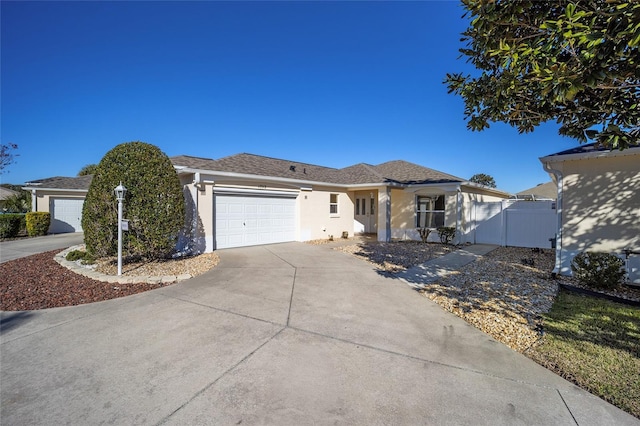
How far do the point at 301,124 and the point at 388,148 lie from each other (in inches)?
292

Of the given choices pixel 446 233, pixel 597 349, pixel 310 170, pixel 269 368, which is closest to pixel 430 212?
pixel 446 233

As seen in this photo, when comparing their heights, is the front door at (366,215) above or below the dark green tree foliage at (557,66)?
below

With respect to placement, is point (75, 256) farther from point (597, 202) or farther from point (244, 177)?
point (597, 202)

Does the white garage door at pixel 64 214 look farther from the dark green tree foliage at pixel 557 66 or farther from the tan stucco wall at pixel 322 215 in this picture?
the dark green tree foliage at pixel 557 66

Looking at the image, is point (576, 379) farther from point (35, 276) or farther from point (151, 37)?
point (151, 37)

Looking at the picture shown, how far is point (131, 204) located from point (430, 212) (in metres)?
13.0

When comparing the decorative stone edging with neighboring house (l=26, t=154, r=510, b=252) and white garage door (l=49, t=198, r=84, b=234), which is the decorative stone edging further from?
A: white garage door (l=49, t=198, r=84, b=234)

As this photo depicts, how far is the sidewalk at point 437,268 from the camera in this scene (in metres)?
7.29

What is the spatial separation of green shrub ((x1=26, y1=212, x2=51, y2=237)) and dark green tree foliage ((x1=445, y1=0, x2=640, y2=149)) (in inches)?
858

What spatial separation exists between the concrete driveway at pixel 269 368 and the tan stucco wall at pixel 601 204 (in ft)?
17.0

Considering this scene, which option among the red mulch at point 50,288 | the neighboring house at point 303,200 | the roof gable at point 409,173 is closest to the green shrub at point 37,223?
the neighboring house at point 303,200

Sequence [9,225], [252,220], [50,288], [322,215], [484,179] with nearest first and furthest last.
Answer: [50,288], [252,220], [322,215], [9,225], [484,179]

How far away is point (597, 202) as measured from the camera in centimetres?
715

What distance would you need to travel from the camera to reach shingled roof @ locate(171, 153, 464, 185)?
1180 cm
